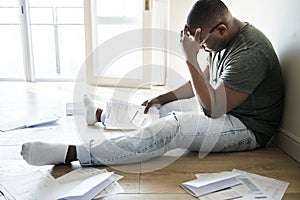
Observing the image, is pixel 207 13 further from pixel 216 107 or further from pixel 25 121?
pixel 25 121

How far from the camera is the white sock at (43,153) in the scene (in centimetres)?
119

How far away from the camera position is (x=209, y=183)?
1.12 meters

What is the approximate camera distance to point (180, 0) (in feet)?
8.91

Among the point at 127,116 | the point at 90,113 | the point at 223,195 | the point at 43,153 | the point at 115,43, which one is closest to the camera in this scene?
the point at 223,195

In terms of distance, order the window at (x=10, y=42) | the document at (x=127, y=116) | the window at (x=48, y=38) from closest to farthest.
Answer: the document at (x=127, y=116), the window at (x=10, y=42), the window at (x=48, y=38)

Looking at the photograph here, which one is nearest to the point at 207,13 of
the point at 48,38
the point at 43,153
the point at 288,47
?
the point at 288,47

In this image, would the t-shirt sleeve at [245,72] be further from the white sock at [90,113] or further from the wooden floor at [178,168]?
the white sock at [90,113]

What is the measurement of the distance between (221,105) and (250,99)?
6.2 inches

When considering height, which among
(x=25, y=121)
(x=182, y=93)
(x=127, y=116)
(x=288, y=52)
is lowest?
(x=25, y=121)

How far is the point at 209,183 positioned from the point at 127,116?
67 centimetres

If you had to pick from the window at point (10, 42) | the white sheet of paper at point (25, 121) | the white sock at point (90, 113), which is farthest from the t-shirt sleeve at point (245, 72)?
the window at point (10, 42)

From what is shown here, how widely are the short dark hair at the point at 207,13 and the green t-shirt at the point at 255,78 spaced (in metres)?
0.14

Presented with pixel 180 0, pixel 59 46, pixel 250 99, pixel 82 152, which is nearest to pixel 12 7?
pixel 59 46

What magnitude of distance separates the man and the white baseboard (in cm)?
7
